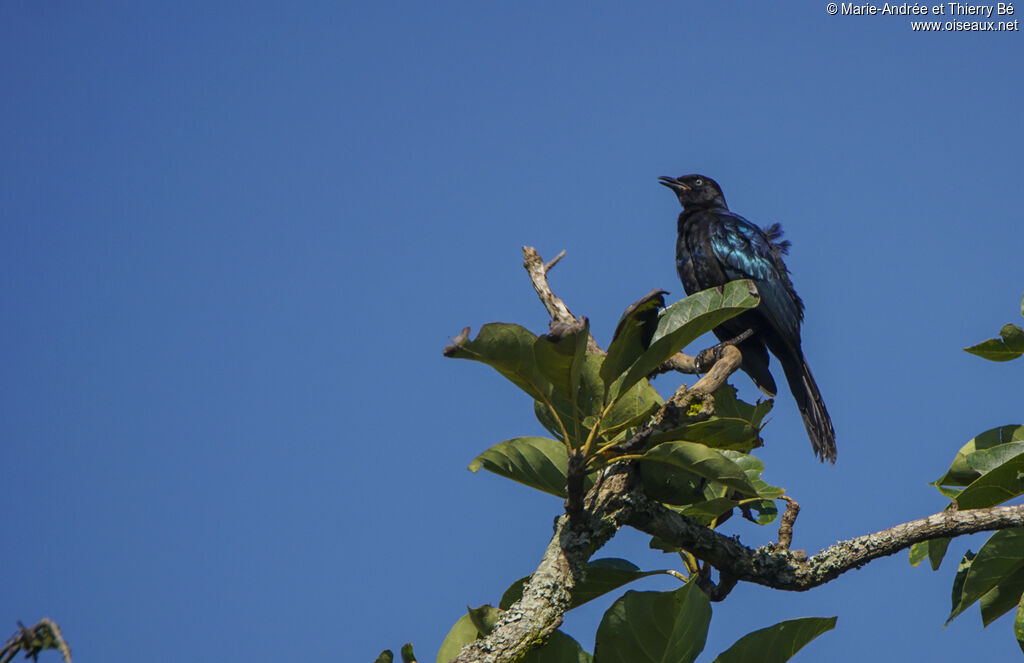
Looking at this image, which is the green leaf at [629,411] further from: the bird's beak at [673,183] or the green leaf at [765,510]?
the bird's beak at [673,183]

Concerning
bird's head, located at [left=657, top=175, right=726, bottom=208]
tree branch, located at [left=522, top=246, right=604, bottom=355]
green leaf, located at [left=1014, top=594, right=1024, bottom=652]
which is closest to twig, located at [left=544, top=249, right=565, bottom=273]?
tree branch, located at [left=522, top=246, right=604, bottom=355]

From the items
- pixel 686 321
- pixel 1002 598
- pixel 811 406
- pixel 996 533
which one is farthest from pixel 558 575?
pixel 811 406

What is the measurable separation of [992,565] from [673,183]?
509 centimetres

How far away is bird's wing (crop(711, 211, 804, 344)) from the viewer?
5992mm

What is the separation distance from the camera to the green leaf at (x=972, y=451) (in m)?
2.86

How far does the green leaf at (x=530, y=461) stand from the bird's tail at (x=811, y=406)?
3.66 meters

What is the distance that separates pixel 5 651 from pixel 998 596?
267cm

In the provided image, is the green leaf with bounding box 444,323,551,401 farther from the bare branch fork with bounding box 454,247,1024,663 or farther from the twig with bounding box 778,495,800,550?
the twig with bounding box 778,495,800,550

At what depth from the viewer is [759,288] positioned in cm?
610

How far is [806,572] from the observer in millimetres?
2451

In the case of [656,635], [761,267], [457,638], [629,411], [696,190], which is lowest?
[656,635]

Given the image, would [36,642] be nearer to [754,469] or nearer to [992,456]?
[754,469]

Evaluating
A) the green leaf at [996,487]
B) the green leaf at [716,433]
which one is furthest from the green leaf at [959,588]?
the green leaf at [716,433]

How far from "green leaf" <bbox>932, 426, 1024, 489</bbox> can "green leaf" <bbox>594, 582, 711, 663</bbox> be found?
1227mm
